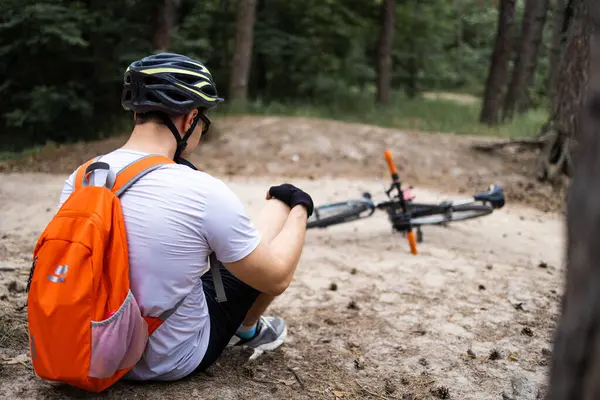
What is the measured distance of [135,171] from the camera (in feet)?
7.98

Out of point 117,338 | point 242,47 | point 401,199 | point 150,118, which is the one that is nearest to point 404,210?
point 401,199

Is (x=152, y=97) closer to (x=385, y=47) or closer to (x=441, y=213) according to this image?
(x=441, y=213)

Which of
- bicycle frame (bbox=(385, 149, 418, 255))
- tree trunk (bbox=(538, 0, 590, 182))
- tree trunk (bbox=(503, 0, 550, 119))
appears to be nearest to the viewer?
bicycle frame (bbox=(385, 149, 418, 255))

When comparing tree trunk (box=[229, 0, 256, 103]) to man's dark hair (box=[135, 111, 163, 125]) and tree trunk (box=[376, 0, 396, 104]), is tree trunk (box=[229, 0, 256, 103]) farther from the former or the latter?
man's dark hair (box=[135, 111, 163, 125])

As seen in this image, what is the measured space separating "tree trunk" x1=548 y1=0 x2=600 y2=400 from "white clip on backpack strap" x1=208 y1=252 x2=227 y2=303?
66.8 inches

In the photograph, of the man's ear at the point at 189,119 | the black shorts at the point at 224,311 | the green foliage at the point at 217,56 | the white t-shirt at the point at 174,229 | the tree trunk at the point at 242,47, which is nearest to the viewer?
the white t-shirt at the point at 174,229

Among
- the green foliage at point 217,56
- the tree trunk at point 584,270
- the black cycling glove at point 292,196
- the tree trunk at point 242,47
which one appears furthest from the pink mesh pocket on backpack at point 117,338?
the tree trunk at point 242,47

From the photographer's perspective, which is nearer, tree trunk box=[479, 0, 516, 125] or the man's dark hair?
the man's dark hair

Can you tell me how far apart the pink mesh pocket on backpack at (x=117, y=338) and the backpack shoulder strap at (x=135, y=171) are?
0.39 meters

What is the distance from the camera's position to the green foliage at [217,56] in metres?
12.3

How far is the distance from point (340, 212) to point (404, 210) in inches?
23.9

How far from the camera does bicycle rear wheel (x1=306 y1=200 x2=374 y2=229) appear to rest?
20.3 ft

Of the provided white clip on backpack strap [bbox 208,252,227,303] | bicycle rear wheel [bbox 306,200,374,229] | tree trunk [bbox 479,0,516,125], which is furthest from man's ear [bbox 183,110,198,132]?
tree trunk [bbox 479,0,516,125]

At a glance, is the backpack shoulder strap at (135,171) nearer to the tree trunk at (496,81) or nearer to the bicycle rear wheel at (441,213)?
the bicycle rear wheel at (441,213)
